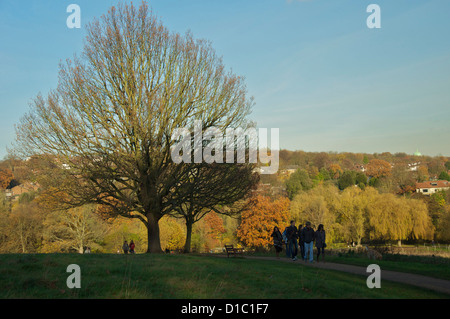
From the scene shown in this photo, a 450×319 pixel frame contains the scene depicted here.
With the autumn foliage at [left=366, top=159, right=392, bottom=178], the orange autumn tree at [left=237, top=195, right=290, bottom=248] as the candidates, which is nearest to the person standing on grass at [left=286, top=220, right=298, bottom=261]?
the orange autumn tree at [left=237, top=195, right=290, bottom=248]

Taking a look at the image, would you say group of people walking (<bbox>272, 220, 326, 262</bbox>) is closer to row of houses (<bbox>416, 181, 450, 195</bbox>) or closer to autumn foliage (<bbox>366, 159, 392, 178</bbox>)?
row of houses (<bbox>416, 181, 450, 195</bbox>)

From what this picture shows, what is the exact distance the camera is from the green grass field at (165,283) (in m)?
8.59

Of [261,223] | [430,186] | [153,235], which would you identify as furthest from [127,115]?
[430,186]

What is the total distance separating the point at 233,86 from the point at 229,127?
231 centimetres

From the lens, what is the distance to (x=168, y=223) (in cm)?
5116

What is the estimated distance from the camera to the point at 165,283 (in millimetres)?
9695

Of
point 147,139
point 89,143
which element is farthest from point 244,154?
point 89,143

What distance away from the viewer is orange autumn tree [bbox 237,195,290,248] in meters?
52.4

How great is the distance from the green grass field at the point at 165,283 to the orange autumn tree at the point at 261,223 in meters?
40.2

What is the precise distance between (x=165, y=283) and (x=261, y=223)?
43637mm

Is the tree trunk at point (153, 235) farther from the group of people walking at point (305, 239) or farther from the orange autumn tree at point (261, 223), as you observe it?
the orange autumn tree at point (261, 223)

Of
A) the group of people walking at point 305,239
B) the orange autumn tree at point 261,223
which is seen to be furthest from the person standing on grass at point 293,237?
the orange autumn tree at point 261,223
